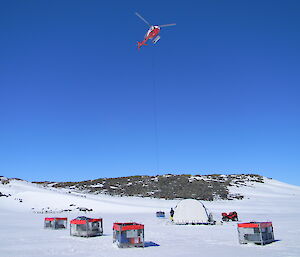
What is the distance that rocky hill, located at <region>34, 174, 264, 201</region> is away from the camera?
250ft

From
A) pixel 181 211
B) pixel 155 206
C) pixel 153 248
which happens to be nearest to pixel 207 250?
pixel 153 248

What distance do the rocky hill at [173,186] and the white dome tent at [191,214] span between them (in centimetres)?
3943

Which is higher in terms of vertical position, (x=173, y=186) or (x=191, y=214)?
(x=173, y=186)

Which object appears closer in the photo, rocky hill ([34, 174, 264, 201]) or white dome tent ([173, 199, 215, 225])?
white dome tent ([173, 199, 215, 225])

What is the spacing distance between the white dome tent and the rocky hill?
129 feet

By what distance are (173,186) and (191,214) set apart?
55642 millimetres

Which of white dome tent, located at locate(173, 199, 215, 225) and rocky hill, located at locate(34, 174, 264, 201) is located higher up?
rocky hill, located at locate(34, 174, 264, 201)

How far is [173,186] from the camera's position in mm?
86250

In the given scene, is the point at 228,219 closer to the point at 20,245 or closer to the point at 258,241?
the point at 258,241

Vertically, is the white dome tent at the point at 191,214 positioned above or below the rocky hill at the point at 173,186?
below

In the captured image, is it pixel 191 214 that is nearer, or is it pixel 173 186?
pixel 191 214

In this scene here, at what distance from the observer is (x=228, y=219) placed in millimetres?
33969

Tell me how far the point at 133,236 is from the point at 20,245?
7.15 meters

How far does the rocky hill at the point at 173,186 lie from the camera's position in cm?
7606
